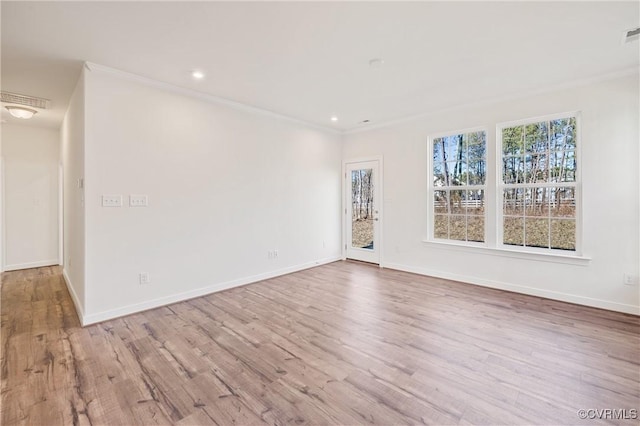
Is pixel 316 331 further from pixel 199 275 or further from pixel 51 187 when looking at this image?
pixel 51 187

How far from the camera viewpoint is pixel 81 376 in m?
2.12

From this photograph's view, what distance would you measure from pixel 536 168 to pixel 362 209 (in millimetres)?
2931

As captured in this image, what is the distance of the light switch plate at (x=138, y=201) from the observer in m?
3.27

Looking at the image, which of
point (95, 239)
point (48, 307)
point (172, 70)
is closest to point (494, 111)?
point (172, 70)

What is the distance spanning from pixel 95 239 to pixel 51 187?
395 cm

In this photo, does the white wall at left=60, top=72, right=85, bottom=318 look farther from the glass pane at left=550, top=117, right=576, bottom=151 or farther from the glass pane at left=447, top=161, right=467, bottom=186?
the glass pane at left=550, top=117, right=576, bottom=151

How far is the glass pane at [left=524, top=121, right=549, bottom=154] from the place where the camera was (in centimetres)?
379

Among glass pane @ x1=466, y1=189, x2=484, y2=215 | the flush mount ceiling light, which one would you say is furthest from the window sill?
the flush mount ceiling light

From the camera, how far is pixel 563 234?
3.68m

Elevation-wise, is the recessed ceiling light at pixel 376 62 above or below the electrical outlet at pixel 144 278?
above

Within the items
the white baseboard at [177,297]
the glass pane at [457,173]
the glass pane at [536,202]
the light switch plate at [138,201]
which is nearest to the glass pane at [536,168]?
the glass pane at [536,202]

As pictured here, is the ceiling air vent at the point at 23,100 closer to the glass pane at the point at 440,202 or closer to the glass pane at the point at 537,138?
the glass pane at the point at 440,202

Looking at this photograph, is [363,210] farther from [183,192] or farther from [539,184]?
[183,192]

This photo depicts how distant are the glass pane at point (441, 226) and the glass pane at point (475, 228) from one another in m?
0.33
